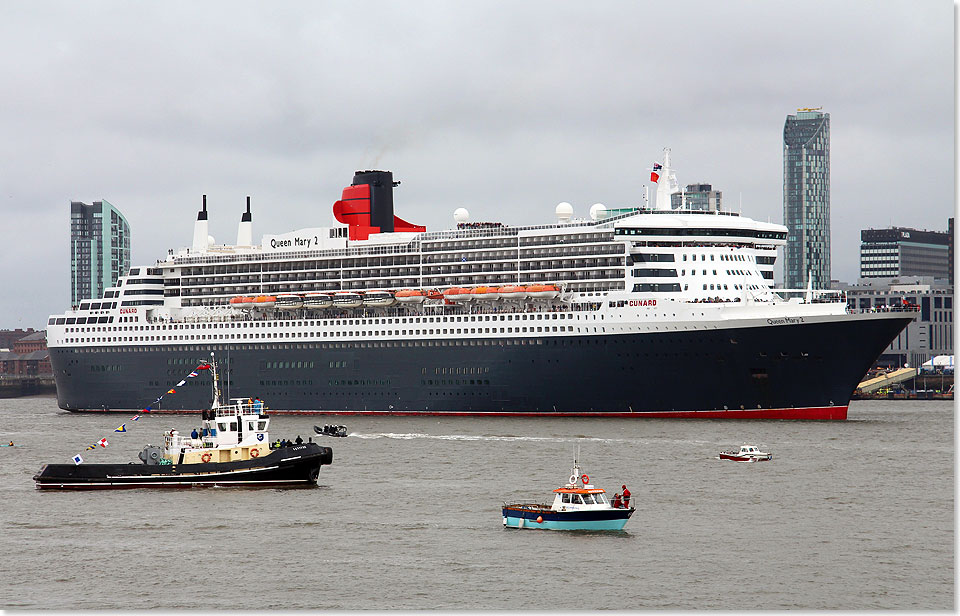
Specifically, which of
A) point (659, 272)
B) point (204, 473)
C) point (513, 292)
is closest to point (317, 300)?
point (513, 292)

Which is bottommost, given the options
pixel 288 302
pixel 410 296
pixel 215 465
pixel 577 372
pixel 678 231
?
pixel 215 465

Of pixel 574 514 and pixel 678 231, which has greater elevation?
pixel 678 231

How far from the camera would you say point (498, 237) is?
283 feet

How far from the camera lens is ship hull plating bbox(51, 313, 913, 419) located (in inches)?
2936

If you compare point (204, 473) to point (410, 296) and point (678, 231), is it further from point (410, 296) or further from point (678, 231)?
point (410, 296)

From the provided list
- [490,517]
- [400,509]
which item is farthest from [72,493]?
[490,517]

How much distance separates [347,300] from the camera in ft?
296

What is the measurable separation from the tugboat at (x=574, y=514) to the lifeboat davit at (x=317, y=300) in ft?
173

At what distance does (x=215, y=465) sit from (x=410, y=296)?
4068 centimetres

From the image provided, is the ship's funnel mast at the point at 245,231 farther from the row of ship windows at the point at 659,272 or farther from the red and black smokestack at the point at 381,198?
the row of ship windows at the point at 659,272

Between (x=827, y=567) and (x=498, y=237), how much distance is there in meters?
53.9

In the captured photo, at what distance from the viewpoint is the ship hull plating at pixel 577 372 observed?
7456cm

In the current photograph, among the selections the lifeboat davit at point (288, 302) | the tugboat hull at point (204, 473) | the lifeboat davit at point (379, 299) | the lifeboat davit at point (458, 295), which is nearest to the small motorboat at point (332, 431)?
the lifeboat davit at point (458, 295)

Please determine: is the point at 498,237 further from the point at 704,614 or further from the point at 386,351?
the point at 704,614
